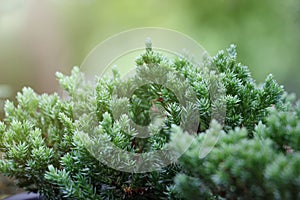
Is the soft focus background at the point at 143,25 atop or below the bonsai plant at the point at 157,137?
atop

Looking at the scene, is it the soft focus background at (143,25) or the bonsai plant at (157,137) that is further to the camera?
the soft focus background at (143,25)

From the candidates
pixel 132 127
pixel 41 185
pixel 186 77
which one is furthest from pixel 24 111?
pixel 186 77

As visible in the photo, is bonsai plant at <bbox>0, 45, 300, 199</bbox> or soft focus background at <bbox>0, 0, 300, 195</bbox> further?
soft focus background at <bbox>0, 0, 300, 195</bbox>

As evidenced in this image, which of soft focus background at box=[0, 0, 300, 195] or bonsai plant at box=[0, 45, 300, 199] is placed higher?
soft focus background at box=[0, 0, 300, 195]

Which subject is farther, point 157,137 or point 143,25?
point 143,25

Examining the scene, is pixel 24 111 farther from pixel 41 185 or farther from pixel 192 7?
pixel 192 7
